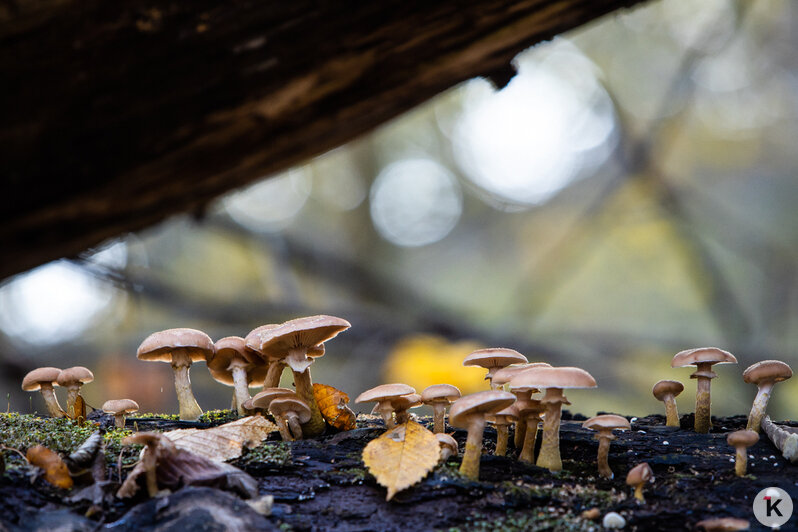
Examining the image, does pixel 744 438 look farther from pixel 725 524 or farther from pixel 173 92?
pixel 173 92

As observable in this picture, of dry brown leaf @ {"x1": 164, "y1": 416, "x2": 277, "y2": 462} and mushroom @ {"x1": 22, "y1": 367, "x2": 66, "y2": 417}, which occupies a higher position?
mushroom @ {"x1": 22, "y1": 367, "x2": 66, "y2": 417}

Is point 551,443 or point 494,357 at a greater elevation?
point 494,357

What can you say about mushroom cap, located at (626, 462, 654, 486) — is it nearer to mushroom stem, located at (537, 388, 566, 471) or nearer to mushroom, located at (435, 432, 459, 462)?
mushroom stem, located at (537, 388, 566, 471)

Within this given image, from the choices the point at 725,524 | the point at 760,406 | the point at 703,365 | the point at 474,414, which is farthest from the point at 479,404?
the point at 760,406

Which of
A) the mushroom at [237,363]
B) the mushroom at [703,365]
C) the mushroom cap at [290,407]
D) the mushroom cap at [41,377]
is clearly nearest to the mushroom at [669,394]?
the mushroom at [703,365]

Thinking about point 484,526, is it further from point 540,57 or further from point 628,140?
point 540,57

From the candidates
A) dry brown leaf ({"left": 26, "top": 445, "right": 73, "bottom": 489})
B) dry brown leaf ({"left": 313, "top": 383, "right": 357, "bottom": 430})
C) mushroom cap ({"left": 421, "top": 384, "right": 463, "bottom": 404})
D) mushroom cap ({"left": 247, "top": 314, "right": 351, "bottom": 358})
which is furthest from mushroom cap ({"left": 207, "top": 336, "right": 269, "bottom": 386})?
mushroom cap ({"left": 421, "top": 384, "right": 463, "bottom": 404})

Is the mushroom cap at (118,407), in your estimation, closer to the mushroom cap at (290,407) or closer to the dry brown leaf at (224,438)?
the dry brown leaf at (224,438)
